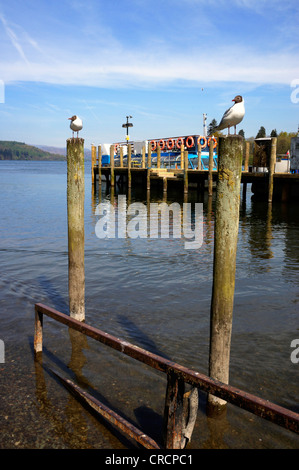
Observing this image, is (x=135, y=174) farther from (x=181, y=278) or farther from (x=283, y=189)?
(x=181, y=278)

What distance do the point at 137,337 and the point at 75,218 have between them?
2.23m

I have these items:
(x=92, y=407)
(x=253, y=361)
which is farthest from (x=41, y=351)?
(x=253, y=361)

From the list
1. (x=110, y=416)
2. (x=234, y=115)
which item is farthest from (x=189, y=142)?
(x=110, y=416)

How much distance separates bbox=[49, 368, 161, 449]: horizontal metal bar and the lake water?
0.33 feet

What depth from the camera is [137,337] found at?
6.60 m

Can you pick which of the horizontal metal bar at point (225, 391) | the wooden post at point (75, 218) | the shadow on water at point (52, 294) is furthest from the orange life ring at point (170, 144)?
the horizontal metal bar at point (225, 391)

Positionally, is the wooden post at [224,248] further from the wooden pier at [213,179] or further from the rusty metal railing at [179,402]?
the wooden pier at [213,179]

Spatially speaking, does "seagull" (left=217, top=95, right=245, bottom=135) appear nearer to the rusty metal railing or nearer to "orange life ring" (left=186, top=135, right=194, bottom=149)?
the rusty metal railing

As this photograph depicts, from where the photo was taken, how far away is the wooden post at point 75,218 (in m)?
6.29

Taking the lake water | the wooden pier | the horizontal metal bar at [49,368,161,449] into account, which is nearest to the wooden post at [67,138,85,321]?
the lake water

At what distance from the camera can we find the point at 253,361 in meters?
5.86

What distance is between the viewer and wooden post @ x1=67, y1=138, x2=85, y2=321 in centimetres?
629

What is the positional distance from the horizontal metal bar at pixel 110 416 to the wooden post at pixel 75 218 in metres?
1.58

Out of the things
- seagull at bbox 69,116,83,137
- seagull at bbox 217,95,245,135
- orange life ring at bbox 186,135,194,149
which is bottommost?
seagull at bbox 217,95,245,135
